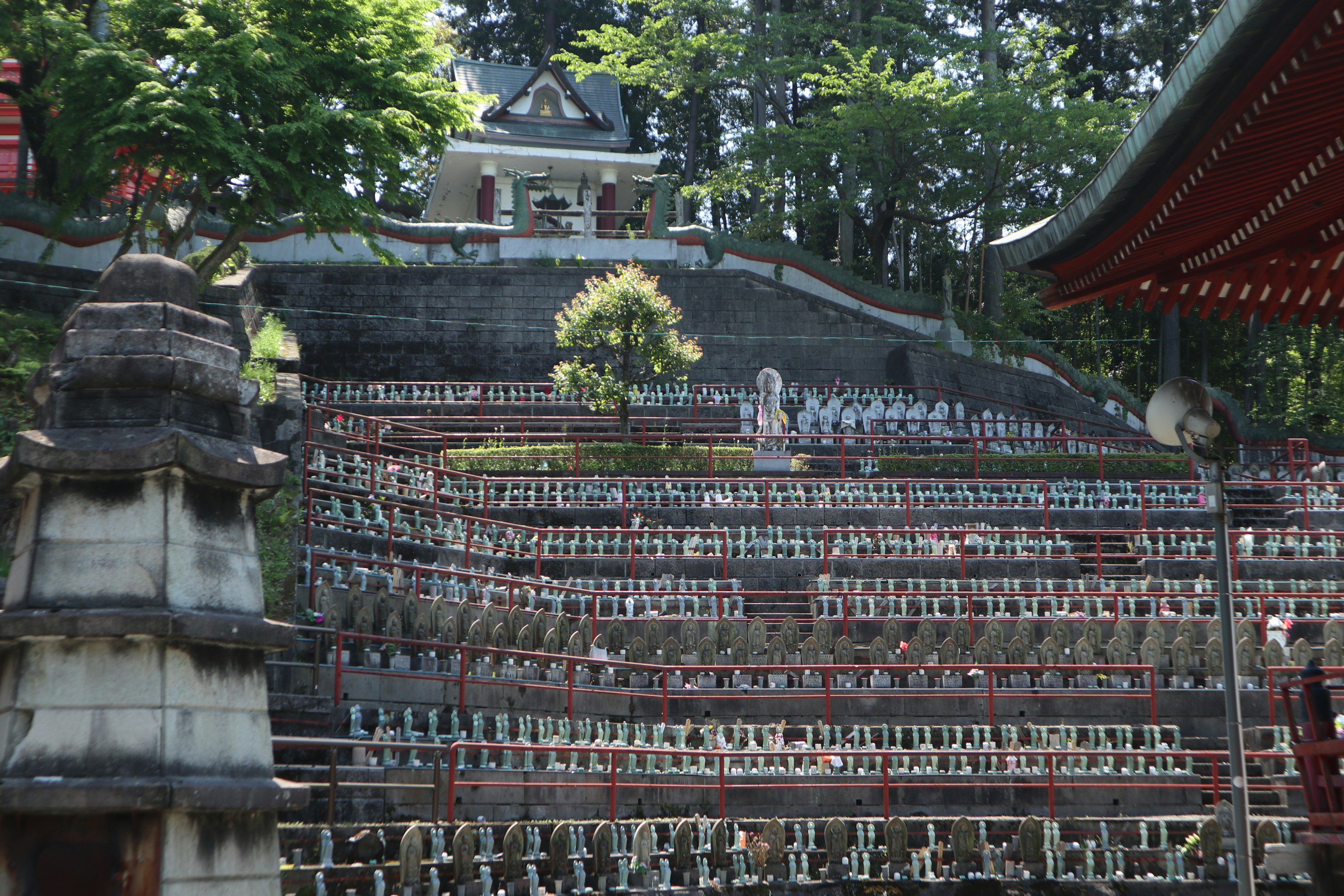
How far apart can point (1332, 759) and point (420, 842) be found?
240 inches

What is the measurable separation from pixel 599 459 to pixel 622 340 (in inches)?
109

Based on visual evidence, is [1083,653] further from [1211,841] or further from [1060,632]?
[1211,841]

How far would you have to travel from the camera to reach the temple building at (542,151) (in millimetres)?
36406

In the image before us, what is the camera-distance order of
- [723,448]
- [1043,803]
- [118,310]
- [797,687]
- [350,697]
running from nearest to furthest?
[118,310], [350,697], [1043,803], [797,687], [723,448]

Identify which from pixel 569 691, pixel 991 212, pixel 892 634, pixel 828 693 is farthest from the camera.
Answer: pixel 991 212

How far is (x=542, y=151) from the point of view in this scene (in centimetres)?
3638

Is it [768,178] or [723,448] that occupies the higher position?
[768,178]

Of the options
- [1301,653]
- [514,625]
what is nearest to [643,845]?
[514,625]

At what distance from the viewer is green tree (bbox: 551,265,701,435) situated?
22.6 m

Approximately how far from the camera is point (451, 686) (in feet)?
40.4

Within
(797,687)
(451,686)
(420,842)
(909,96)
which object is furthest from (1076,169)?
(420,842)

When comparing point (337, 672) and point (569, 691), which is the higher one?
point (337, 672)

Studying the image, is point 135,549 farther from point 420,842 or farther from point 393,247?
point 393,247

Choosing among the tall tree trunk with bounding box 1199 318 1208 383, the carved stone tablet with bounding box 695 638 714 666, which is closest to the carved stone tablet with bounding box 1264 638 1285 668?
the carved stone tablet with bounding box 695 638 714 666
